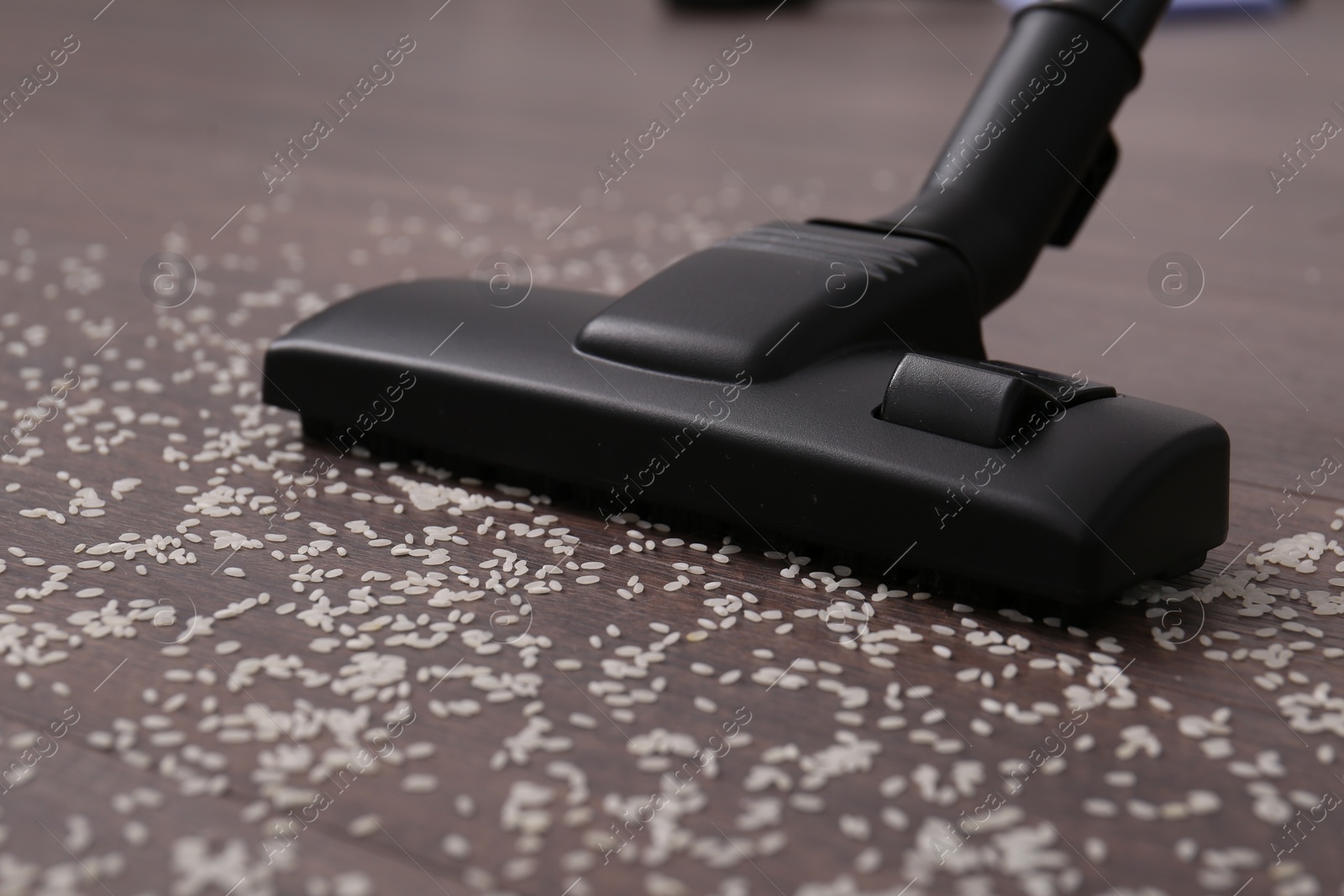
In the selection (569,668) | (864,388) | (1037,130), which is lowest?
(569,668)

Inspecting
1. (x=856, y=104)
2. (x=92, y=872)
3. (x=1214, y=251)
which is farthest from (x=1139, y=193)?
(x=92, y=872)

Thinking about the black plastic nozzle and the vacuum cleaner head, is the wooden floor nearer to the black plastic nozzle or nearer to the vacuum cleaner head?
the vacuum cleaner head

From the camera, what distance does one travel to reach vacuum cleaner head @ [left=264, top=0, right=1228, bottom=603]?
2.34 ft

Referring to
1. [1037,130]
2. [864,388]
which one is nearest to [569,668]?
[864,388]

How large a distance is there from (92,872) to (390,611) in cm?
24

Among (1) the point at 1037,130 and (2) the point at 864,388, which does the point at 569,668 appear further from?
(1) the point at 1037,130

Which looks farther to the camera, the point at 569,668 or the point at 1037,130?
the point at 1037,130

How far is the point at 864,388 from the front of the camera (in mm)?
801

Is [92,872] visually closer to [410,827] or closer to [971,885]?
[410,827]

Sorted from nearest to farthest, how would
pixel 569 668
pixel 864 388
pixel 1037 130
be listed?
pixel 569 668 < pixel 864 388 < pixel 1037 130

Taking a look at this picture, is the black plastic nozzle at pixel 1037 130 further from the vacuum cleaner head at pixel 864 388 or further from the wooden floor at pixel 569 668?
the wooden floor at pixel 569 668

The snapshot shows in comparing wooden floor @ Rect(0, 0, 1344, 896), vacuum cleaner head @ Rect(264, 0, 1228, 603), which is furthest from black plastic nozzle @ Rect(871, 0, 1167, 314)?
wooden floor @ Rect(0, 0, 1344, 896)

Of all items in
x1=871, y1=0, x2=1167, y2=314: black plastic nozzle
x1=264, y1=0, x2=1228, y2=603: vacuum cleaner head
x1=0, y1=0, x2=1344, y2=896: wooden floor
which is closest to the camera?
x1=0, y1=0, x2=1344, y2=896: wooden floor

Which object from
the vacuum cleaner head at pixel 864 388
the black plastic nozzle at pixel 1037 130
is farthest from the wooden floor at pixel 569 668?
the black plastic nozzle at pixel 1037 130
